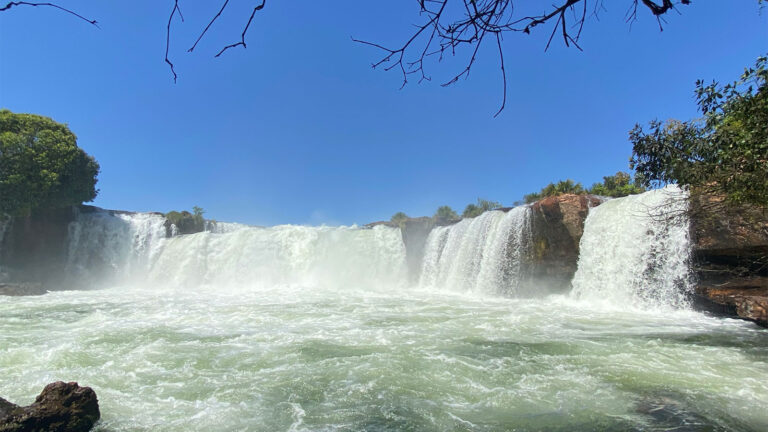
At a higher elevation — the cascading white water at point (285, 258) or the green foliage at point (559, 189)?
the green foliage at point (559, 189)

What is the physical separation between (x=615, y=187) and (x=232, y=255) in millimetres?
27716

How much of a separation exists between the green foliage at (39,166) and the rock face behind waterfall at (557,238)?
25.3 meters

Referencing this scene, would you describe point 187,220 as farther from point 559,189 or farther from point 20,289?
point 559,189

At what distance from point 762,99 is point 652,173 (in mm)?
4245

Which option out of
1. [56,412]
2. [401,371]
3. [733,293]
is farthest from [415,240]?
[56,412]

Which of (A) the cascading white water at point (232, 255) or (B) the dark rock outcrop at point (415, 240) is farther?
(A) the cascading white water at point (232, 255)

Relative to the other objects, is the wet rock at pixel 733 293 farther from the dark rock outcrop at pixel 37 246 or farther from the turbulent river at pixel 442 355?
the dark rock outcrop at pixel 37 246

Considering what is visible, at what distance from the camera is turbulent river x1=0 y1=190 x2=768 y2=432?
4.18 meters

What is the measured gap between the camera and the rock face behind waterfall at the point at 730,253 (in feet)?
33.6

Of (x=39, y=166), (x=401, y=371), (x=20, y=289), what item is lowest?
(x=20, y=289)

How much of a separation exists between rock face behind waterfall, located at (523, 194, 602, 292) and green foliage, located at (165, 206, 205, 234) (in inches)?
869

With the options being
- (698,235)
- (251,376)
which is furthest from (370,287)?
(251,376)

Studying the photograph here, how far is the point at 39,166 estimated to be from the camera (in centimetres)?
2172

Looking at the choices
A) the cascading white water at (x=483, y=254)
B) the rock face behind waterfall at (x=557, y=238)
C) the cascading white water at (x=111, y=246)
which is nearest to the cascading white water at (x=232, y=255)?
the cascading white water at (x=111, y=246)
